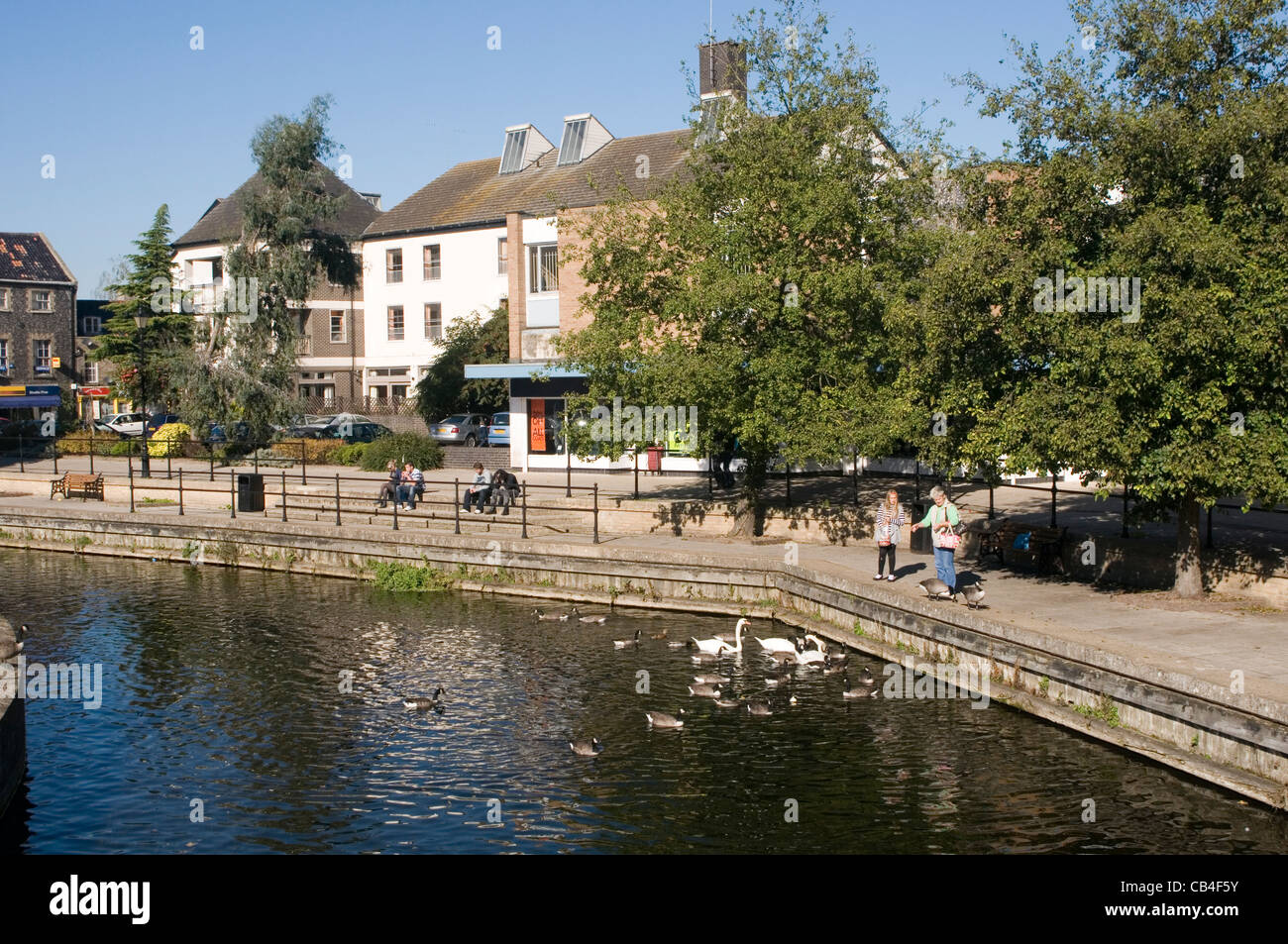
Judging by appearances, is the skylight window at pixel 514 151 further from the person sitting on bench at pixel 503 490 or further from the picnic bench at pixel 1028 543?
the picnic bench at pixel 1028 543

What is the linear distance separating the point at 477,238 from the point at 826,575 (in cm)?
3921

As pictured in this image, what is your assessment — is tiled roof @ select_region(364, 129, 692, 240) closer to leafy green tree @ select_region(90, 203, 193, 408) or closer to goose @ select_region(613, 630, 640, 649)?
leafy green tree @ select_region(90, 203, 193, 408)

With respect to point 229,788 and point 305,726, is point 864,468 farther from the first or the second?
point 229,788

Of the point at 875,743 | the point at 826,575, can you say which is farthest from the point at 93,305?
the point at 875,743

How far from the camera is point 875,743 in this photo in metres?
15.5

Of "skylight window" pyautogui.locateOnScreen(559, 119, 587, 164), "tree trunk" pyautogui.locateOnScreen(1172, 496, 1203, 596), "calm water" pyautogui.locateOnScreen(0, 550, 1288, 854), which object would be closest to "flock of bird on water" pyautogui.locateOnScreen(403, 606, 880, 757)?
"calm water" pyautogui.locateOnScreen(0, 550, 1288, 854)

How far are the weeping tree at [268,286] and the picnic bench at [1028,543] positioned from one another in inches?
1251

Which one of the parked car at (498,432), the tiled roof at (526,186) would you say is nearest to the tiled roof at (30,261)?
the tiled roof at (526,186)

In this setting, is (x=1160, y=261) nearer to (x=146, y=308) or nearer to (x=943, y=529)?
(x=943, y=529)

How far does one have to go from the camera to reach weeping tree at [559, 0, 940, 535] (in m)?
24.0

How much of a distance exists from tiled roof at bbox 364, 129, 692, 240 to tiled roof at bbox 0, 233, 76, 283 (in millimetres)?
23936

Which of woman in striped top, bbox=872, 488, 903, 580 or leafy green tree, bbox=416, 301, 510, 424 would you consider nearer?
woman in striped top, bbox=872, 488, 903, 580

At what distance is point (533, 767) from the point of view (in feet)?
48.3
